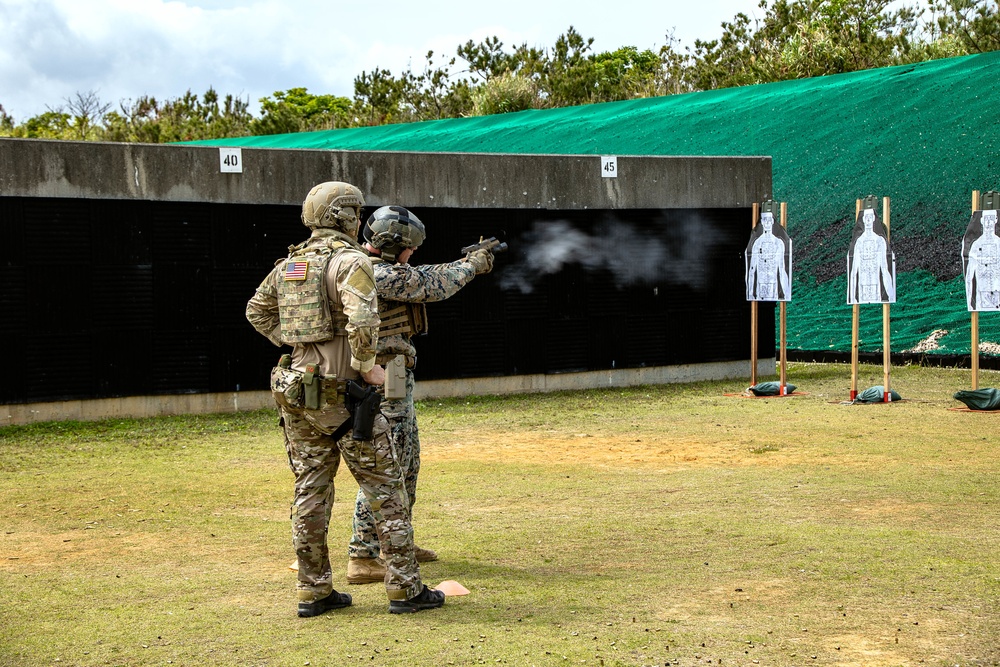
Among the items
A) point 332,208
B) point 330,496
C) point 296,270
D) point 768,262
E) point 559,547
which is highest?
point 332,208

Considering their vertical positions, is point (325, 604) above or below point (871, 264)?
below

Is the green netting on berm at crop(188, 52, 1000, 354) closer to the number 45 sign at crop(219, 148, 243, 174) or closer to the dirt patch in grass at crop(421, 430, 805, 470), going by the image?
the number 45 sign at crop(219, 148, 243, 174)

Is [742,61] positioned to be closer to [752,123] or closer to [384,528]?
[752,123]

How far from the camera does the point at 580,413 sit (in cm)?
1379

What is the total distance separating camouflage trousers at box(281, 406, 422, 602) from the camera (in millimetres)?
5625

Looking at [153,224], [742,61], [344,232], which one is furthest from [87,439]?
[742,61]

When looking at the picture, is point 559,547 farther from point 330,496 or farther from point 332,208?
point 332,208

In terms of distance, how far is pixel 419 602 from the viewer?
563 cm

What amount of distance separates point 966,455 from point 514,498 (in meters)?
4.01

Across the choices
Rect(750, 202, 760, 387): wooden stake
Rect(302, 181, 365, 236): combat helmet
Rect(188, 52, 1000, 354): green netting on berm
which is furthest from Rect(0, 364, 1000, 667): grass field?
Rect(188, 52, 1000, 354): green netting on berm

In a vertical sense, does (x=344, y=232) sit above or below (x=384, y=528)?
above

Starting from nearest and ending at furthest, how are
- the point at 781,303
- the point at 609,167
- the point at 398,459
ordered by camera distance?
the point at 398,459 < the point at 781,303 < the point at 609,167

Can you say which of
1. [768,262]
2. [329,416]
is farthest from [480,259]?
[768,262]

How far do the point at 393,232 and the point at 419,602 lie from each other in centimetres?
183
